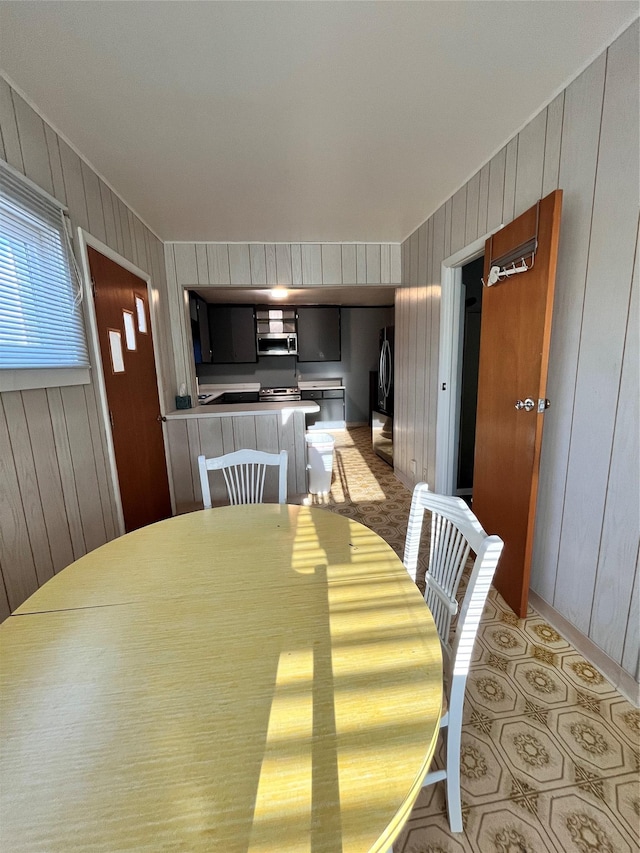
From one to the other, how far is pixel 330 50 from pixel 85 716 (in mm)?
2167

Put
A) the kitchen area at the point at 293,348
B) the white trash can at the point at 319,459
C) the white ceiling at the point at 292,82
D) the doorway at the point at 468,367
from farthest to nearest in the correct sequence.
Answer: the kitchen area at the point at 293,348 < the white trash can at the point at 319,459 < the doorway at the point at 468,367 < the white ceiling at the point at 292,82

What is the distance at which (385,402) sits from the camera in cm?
438

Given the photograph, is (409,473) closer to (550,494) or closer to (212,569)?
(550,494)

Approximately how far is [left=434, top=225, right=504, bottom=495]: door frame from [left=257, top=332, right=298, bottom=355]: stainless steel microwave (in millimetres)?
3411

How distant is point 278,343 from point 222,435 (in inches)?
125

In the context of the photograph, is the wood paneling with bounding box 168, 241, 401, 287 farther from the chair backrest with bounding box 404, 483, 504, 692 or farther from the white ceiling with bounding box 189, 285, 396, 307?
the chair backrest with bounding box 404, 483, 504, 692

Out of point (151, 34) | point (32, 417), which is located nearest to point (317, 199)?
point (151, 34)

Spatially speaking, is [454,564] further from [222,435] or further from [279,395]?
[279,395]

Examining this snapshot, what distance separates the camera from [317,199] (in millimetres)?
2510

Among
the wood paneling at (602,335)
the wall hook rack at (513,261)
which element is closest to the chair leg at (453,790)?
the wood paneling at (602,335)

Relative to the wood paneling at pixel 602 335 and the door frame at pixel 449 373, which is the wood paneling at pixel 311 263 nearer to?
the door frame at pixel 449 373

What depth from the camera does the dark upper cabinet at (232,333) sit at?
5375mm

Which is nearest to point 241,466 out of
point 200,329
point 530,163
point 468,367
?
point 530,163

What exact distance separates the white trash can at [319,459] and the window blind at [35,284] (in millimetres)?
2014
